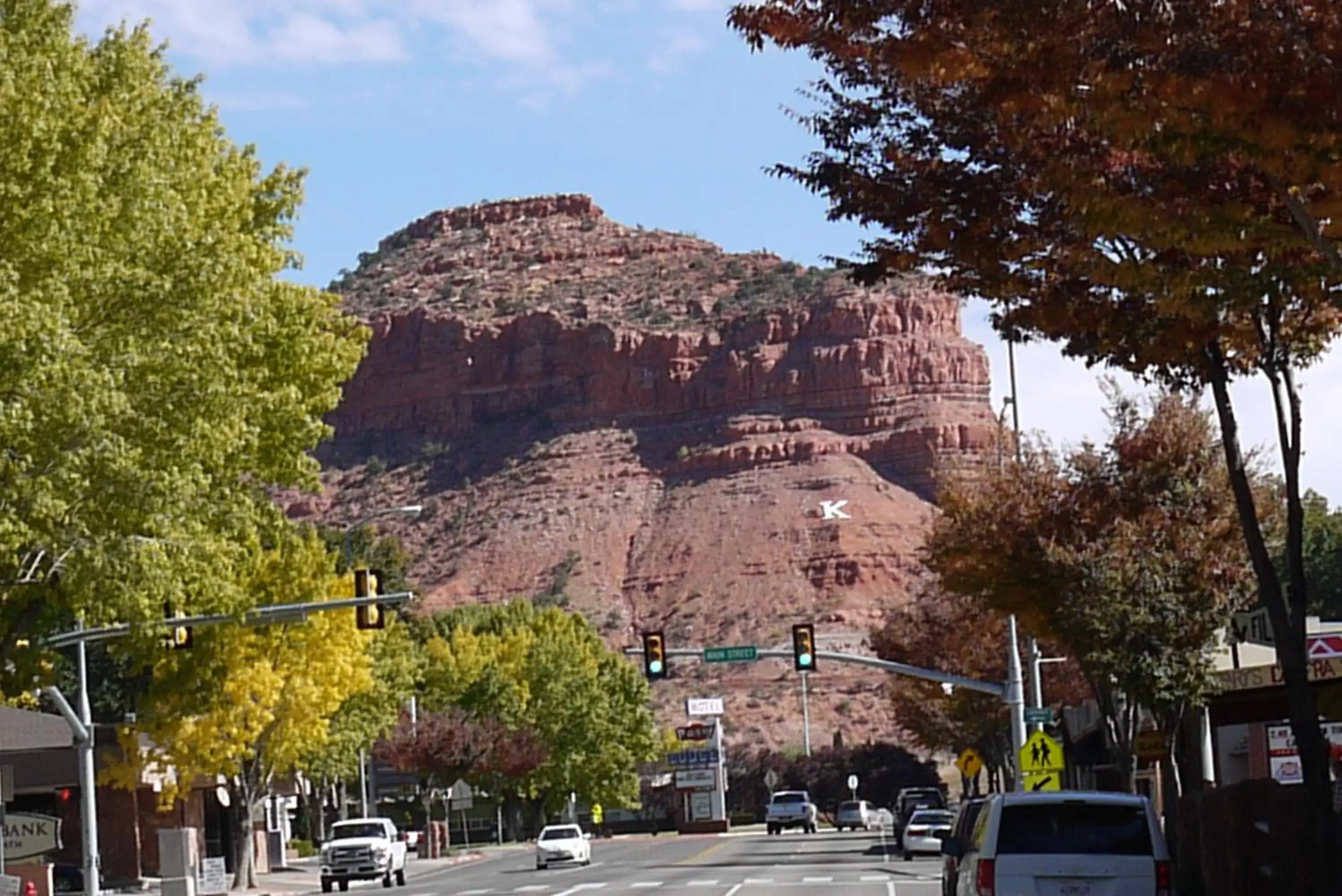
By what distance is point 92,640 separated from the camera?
36.7m

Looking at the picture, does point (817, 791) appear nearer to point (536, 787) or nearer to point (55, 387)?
point (536, 787)

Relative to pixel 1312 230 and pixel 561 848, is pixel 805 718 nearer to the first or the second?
pixel 561 848

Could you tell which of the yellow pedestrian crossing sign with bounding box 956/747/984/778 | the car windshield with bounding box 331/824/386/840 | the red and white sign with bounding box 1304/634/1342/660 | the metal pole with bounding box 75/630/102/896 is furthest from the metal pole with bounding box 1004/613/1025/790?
the red and white sign with bounding box 1304/634/1342/660

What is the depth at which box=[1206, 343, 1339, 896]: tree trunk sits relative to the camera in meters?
20.1

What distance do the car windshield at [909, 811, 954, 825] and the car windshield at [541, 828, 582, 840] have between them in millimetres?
10869

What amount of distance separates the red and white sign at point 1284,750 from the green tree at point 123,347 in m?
20.7

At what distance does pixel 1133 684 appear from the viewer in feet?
121

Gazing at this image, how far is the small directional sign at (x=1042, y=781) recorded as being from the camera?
141ft

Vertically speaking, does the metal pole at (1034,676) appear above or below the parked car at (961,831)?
above

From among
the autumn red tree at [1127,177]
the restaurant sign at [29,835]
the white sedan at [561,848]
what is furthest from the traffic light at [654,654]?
the autumn red tree at [1127,177]

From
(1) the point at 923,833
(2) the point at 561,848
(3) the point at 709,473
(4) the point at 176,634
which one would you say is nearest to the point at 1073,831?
(4) the point at 176,634

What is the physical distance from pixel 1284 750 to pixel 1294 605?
22.4 metres

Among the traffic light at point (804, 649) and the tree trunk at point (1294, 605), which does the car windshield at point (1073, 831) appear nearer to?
the tree trunk at point (1294, 605)

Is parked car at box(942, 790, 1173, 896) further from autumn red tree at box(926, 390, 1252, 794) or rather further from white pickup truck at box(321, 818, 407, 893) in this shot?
white pickup truck at box(321, 818, 407, 893)
